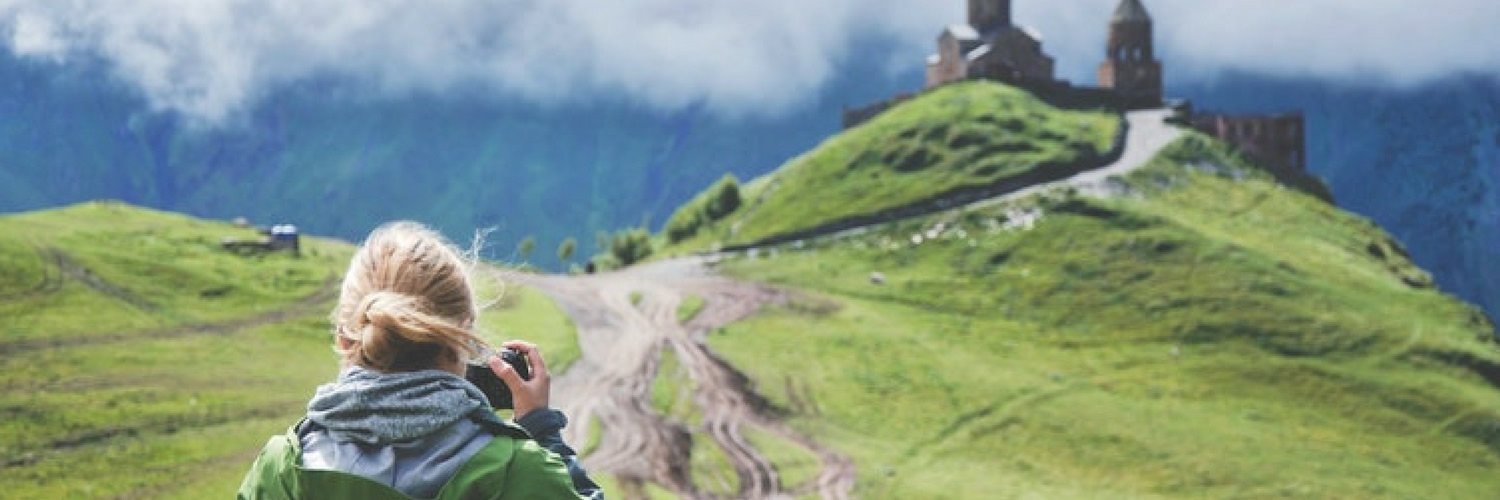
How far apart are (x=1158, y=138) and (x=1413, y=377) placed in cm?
4383

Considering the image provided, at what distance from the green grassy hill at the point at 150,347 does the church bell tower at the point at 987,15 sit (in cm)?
6909

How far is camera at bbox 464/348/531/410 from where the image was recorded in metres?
8.49

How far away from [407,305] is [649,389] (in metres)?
66.6

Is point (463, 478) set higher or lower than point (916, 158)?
lower

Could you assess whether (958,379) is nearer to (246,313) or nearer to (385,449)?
(246,313)

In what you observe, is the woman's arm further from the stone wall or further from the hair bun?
the stone wall

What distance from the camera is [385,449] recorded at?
8.12 m

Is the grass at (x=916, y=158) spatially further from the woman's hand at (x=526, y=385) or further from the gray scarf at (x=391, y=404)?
the gray scarf at (x=391, y=404)

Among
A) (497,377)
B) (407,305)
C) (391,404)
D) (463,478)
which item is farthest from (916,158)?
(463,478)

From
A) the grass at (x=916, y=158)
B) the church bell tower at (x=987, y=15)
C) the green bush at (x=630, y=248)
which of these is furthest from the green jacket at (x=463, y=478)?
the church bell tower at (x=987, y=15)

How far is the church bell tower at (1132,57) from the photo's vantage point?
467 ft

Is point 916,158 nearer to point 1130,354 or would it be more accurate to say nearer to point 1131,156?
point 1131,156

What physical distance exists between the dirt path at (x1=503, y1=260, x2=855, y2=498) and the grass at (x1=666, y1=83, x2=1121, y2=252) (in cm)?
1394

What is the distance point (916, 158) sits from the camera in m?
120
